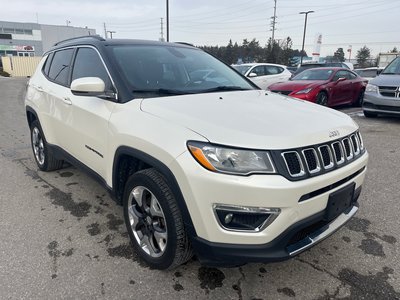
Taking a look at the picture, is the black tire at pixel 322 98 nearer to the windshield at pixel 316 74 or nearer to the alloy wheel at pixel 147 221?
the windshield at pixel 316 74

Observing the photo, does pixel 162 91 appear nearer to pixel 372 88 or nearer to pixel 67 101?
pixel 67 101

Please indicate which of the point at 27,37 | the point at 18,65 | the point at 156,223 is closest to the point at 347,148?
the point at 156,223

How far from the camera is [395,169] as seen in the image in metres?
4.83

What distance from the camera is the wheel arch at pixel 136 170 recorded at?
2.09 metres

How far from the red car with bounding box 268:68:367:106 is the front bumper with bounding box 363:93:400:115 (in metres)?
1.26

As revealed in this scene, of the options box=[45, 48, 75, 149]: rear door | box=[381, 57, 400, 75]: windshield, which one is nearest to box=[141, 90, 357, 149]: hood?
box=[45, 48, 75, 149]: rear door

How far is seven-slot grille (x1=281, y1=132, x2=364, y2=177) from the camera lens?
199 cm

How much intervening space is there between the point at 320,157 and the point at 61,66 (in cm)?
319

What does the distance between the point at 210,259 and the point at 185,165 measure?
615 mm

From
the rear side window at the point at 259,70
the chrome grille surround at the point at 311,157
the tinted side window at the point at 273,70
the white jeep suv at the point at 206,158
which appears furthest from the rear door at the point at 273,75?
the chrome grille surround at the point at 311,157

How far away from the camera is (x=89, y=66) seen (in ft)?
10.7

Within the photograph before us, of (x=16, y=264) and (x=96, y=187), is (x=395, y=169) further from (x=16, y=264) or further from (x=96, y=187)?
(x=16, y=264)

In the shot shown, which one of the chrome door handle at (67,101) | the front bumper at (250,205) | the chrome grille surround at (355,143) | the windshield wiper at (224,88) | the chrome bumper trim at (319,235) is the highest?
the windshield wiper at (224,88)

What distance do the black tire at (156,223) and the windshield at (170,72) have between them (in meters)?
0.76
